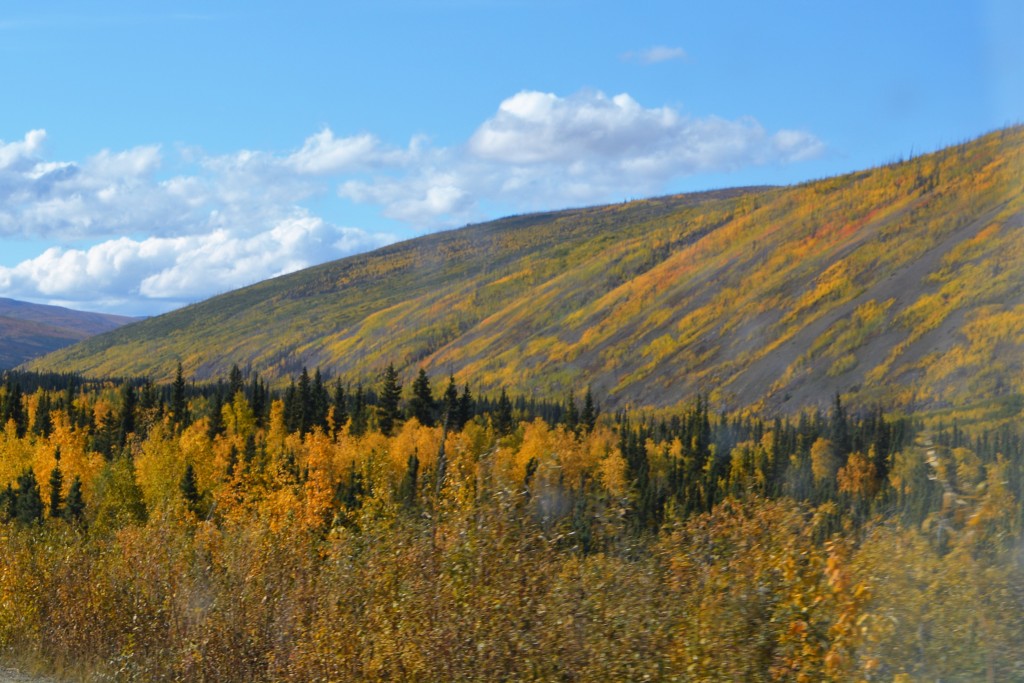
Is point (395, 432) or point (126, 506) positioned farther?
point (395, 432)

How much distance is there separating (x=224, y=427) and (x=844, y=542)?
3433 inches

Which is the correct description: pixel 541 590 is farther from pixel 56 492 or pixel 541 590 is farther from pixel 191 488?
pixel 56 492

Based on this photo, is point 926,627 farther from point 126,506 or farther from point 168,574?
point 126,506

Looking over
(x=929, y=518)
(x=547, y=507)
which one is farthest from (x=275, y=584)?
(x=929, y=518)

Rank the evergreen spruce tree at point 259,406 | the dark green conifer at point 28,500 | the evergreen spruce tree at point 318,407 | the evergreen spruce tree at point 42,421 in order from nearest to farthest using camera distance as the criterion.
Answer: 1. the dark green conifer at point 28,500
2. the evergreen spruce tree at point 318,407
3. the evergreen spruce tree at point 259,406
4. the evergreen spruce tree at point 42,421

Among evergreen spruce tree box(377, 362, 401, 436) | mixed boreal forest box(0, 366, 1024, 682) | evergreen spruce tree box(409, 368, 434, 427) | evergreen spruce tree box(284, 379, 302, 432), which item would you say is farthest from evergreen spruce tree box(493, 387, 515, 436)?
mixed boreal forest box(0, 366, 1024, 682)

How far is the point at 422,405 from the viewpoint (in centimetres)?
9994

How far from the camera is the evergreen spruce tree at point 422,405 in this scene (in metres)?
99.1

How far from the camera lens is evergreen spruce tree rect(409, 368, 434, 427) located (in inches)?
3900

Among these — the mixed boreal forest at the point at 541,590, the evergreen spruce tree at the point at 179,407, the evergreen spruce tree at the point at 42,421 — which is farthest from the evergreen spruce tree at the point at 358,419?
the mixed boreal forest at the point at 541,590

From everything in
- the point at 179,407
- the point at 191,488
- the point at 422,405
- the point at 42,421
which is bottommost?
the point at 191,488

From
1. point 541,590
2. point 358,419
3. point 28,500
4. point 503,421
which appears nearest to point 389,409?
point 358,419

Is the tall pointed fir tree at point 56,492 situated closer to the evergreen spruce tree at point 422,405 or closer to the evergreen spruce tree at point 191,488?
the evergreen spruce tree at point 191,488

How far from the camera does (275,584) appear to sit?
52.8 ft
